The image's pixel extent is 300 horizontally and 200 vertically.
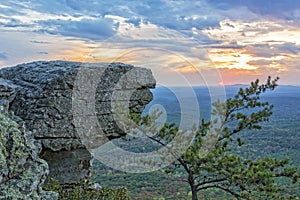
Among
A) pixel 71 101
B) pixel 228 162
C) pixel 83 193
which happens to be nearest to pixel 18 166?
pixel 83 193

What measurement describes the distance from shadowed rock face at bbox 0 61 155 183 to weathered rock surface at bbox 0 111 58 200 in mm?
2562

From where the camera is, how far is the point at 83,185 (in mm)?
8844

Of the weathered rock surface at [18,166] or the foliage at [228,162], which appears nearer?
the weathered rock surface at [18,166]

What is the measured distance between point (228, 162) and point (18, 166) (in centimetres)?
642

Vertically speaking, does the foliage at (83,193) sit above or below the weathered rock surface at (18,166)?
below

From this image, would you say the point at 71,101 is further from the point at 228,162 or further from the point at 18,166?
the point at 228,162

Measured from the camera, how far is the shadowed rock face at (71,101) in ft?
26.3

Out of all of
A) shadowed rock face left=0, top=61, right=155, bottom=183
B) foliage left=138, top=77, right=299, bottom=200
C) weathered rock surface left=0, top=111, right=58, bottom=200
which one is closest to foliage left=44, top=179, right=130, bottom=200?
shadowed rock face left=0, top=61, right=155, bottom=183

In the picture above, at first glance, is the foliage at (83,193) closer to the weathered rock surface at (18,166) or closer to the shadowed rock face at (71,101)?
the shadowed rock face at (71,101)

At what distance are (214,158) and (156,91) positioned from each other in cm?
236

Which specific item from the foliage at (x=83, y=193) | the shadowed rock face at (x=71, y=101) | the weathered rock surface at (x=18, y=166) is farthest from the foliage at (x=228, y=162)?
the weathered rock surface at (x=18, y=166)

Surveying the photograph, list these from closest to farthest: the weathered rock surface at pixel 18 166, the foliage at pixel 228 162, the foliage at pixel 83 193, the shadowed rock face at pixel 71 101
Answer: the weathered rock surface at pixel 18 166 < the foliage at pixel 83 193 < the shadowed rock face at pixel 71 101 < the foliage at pixel 228 162

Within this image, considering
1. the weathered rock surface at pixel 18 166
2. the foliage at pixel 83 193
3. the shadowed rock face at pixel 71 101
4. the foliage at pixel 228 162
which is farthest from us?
the foliage at pixel 228 162

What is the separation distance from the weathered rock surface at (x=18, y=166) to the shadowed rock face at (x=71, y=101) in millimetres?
2562
